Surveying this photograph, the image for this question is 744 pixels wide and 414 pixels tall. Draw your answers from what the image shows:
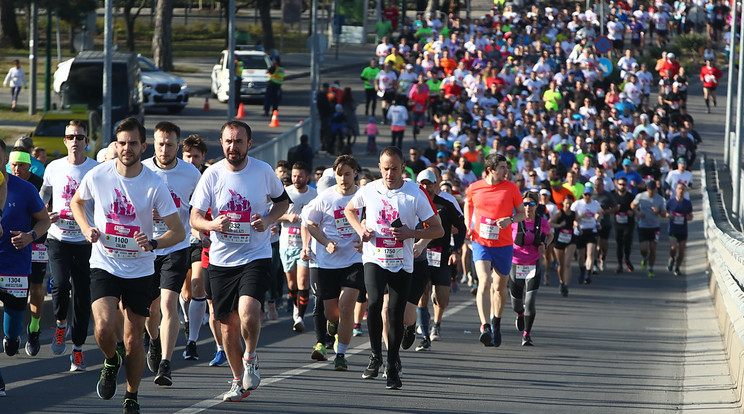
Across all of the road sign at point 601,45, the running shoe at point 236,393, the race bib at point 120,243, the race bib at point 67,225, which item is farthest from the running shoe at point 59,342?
the road sign at point 601,45

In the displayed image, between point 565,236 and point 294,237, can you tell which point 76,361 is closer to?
point 294,237

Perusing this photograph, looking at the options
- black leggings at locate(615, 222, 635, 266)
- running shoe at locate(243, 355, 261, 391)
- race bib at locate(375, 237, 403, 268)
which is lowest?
black leggings at locate(615, 222, 635, 266)

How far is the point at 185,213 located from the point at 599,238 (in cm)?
1439

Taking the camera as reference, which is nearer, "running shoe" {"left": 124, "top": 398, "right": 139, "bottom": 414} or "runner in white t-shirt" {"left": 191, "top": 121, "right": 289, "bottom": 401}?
"running shoe" {"left": 124, "top": 398, "right": 139, "bottom": 414}

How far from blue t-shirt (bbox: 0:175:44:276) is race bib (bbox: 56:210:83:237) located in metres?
0.57

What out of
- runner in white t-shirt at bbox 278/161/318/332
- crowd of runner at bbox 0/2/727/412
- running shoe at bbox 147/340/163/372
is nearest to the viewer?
Answer: crowd of runner at bbox 0/2/727/412

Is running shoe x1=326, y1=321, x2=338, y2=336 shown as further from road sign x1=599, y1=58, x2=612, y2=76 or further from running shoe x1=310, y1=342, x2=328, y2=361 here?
road sign x1=599, y1=58, x2=612, y2=76

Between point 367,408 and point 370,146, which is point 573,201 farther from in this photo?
point 367,408

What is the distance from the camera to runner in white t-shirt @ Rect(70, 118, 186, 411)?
27.3 feet

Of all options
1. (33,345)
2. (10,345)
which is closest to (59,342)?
(33,345)

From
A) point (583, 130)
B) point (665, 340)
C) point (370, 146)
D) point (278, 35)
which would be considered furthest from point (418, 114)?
point (278, 35)

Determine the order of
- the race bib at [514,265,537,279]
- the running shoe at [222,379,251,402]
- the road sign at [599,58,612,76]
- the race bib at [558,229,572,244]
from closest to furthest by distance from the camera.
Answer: the running shoe at [222,379,251,402] → the race bib at [514,265,537,279] → the race bib at [558,229,572,244] → the road sign at [599,58,612,76]

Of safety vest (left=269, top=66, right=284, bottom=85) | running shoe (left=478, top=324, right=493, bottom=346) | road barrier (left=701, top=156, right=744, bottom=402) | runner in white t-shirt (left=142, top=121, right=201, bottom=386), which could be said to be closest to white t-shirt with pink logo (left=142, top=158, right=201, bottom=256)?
runner in white t-shirt (left=142, top=121, right=201, bottom=386)

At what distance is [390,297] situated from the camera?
10.3 metres
